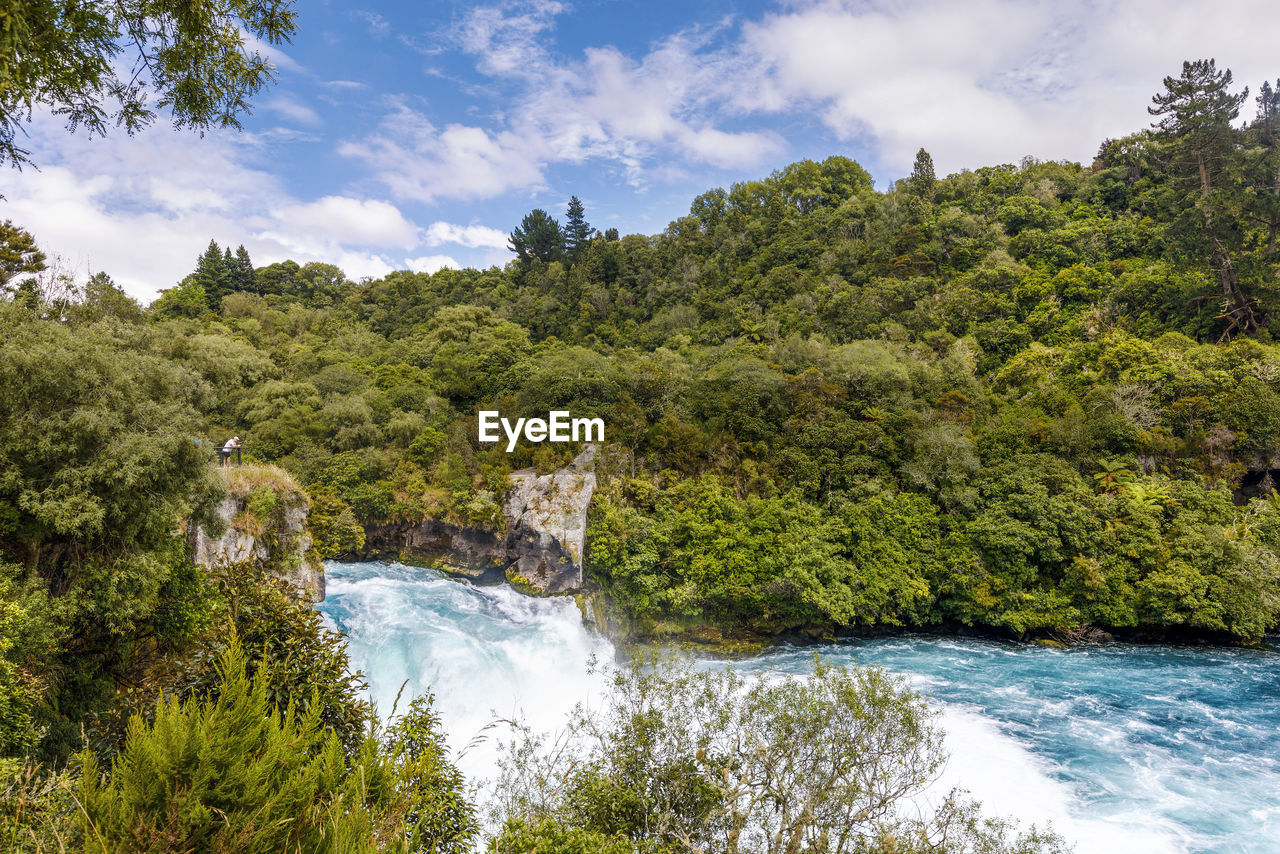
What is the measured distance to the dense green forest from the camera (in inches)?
250

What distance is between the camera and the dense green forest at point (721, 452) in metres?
6.35

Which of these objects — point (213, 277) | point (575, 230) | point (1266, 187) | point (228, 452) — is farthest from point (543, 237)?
point (1266, 187)

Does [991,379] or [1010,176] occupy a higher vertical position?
[1010,176]

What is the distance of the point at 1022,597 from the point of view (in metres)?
18.3

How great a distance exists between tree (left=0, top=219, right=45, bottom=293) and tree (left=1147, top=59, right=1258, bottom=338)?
43.7 meters

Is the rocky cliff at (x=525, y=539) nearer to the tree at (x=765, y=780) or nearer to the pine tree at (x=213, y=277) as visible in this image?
the tree at (x=765, y=780)

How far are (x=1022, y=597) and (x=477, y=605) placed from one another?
18512 millimetres

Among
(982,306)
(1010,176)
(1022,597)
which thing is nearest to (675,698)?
(1022,597)

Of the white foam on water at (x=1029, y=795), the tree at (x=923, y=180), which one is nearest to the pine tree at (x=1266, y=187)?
the tree at (x=923, y=180)

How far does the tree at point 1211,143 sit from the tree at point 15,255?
143ft

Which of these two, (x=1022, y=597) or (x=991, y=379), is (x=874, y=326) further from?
(x=1022, y=597)

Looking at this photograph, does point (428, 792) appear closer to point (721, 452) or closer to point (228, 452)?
point (228, 452)

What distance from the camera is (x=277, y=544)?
1541 cm

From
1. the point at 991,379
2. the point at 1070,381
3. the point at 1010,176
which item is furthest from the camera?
the point at 1010,176
